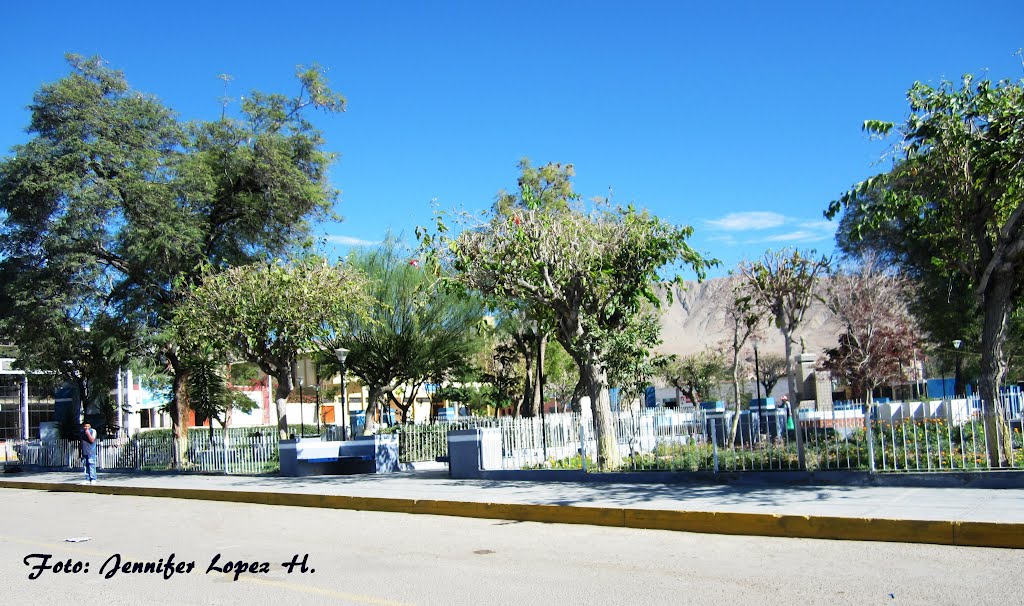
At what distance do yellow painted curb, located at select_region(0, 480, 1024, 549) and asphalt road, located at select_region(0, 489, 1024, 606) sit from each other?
25 centimetres

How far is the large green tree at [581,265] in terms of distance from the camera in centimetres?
1686

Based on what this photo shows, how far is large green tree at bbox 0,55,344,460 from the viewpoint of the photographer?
78.8 ft

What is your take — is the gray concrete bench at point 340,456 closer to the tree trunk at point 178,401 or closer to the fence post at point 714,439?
the tree trunk at point 178,401

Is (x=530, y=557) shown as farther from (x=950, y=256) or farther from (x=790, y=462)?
(x=950, y=256)

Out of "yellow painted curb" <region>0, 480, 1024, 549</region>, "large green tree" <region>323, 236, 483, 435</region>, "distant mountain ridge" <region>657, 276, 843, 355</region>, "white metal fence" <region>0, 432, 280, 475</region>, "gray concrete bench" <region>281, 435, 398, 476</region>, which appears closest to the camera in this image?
"yellow painted curb" <region>0, 480, 1024, 549</region>

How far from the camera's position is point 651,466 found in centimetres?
1563

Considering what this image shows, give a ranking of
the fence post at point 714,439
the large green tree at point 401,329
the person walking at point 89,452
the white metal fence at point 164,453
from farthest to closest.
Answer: the large green tree at point 401,329
the person walking at point 89,452
the white metal fence at point 164,453
the fence post at point 714,439

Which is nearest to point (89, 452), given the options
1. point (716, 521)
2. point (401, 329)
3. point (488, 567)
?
point (401, 329)

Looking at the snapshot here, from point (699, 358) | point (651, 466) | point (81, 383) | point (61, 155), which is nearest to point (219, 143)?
point (61, 155)

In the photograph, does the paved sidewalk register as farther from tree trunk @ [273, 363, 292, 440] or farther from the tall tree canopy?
the tall tree canopy

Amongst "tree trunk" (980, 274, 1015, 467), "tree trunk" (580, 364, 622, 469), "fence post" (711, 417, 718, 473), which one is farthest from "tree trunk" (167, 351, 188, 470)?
"tree trunk" (980, 274, 1015, 467)

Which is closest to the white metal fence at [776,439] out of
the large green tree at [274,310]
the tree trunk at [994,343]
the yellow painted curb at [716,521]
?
the tree trunk at [994,343]

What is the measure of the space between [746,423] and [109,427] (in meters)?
26.9

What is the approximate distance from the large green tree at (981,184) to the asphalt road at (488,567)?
5.46m
